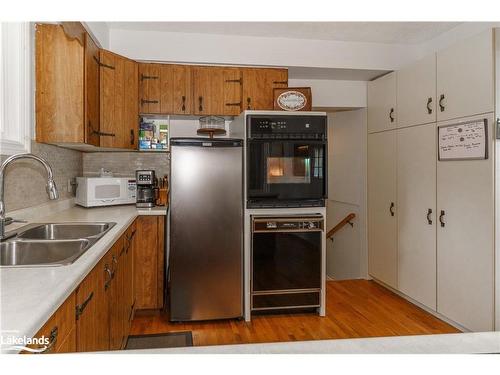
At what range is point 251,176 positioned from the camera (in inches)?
120

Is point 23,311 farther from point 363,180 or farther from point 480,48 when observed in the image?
point 363,180

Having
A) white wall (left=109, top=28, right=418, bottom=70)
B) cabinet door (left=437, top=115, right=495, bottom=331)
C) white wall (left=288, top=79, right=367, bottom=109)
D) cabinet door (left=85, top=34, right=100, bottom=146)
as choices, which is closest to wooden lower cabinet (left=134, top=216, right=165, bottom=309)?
cabinet door (left=85, top=34, right=100, bottom=146)

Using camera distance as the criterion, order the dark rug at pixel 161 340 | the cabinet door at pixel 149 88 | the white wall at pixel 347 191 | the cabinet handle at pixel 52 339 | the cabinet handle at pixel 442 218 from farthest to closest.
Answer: the white wall at pixel 347 191 → the cabinet door at pixel 149 88 → the cabinet handle at pixel 442 218 → the dark rug at pixel 161 340 → the cabinet handle at pixel 52 339

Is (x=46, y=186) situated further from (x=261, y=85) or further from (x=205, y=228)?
(x=261, y=85)

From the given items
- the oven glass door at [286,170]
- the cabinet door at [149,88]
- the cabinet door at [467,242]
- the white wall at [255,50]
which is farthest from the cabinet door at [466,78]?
the cabinet door at [149,88]

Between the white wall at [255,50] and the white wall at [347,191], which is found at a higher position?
the white wall at [255,50]

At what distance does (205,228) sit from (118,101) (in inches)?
51.6

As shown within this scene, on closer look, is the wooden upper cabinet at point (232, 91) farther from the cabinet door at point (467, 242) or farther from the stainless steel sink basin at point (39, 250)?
the stainless steel sink basin at point (39, 250)

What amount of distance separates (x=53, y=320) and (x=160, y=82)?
→ 2.74 m

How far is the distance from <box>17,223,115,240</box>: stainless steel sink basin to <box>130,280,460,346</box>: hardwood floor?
1.07 meters

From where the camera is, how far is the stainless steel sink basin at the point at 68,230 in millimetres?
2035

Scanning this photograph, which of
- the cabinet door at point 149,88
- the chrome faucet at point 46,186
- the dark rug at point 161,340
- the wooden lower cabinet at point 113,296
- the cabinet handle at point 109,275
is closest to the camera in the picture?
the wooden lower cabinet at point 113,296

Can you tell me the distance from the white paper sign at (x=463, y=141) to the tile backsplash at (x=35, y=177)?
2.99 metres
